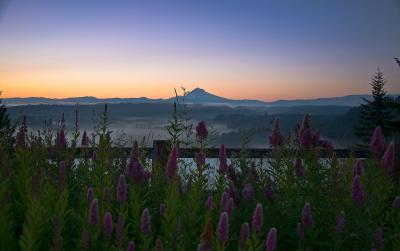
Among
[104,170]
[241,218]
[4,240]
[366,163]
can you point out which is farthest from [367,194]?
[4,240]

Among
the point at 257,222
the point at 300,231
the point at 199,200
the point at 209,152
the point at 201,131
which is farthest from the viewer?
the point at 209,152

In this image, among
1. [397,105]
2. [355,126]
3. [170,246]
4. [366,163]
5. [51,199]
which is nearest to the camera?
[170,246]

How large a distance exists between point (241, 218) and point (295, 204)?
0.57 m

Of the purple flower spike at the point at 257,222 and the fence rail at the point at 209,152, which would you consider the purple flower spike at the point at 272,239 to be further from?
the fence rail at the point at 209,152

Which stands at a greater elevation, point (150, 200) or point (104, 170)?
point (104, 170)

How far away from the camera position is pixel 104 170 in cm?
475

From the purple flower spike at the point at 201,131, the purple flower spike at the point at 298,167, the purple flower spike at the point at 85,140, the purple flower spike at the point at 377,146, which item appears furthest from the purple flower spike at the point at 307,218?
the purple flower spike at the point at 85,140

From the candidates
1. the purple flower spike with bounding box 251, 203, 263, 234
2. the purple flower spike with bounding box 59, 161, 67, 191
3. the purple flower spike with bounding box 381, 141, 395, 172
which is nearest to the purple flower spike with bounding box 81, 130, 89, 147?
the purple flower spike with bounding box 59, 161, 67, 191

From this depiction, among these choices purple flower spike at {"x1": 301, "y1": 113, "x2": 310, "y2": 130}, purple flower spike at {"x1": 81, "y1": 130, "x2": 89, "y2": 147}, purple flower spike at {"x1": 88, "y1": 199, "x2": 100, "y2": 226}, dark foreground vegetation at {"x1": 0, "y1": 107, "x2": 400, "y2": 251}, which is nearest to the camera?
purple flower spike at {"x1": 88, "y1": 199, "x2": 100, "y2": 226}

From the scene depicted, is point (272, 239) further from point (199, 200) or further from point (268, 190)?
point (268, 190)

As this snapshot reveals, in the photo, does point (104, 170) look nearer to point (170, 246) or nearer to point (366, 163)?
point (170, 246)

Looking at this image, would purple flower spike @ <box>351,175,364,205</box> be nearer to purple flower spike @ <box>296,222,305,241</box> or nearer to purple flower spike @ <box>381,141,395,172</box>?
purple flower spike @ <box>296,222,305,241</box>

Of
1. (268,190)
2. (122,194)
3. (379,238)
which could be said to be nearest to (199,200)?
(268,190)

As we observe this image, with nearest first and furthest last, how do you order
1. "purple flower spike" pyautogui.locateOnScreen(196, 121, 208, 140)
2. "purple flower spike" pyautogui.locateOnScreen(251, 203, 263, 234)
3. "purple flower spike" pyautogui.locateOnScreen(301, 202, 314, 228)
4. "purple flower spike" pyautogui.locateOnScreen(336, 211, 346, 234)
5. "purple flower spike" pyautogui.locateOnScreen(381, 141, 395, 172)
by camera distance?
"purple flower spike" pyautogui.locateOnScreen(251, 203, 263, 234), "purple flower spike" pyautogui.locateOnScreen(336, 211, 346, 234), "purple flower spike" pyautogui.locateOnScreen(301, 202, 314, 228), "purple flower spike" pyautogui.locateOnScreen(381, 141, 395, 172), "purple flower spike" pyautogui.locateOnScreen(196, 121, 208, 140)
